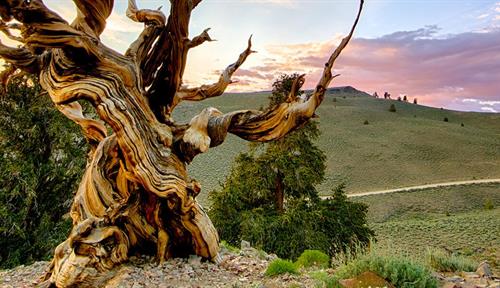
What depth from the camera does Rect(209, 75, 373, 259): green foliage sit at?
53.9 feet

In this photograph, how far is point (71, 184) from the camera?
13539 millimetres

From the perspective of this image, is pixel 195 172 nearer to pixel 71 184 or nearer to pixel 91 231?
pixel 71 184

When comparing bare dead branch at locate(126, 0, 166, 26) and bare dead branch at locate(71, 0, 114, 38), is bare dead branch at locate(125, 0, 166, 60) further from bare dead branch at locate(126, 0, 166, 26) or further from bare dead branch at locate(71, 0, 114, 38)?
bare dead branch at locate(71, 0, 114, 38)

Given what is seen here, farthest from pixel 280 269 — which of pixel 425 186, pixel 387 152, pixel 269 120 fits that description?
pixel 387 152

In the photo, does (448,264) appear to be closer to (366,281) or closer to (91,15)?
(366,281)

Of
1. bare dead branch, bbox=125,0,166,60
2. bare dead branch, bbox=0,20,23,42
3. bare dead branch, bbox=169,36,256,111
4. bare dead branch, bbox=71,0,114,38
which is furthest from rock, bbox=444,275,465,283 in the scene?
bare dead branch, bbox=0,20,23,42

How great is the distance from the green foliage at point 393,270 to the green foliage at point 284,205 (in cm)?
1103

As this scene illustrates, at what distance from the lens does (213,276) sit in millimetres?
6680

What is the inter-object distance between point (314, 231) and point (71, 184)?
8.87m

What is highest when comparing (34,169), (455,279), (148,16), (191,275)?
(148,16)

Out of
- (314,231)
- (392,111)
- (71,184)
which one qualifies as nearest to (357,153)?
(392,111)

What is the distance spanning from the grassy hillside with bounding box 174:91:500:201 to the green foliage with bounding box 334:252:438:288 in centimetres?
3626

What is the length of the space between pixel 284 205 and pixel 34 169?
1040 centimetres

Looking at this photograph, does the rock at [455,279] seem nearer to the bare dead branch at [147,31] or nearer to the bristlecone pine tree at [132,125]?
the bristlecone pine tree at [132,125]
